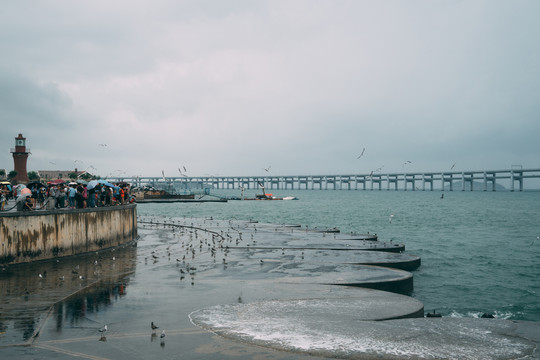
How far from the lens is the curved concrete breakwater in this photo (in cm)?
1068

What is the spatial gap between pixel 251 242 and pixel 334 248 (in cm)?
595

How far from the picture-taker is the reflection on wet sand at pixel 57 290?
40.2ft

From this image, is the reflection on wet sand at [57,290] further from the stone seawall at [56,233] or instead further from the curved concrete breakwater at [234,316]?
the stone seawall at [56,233]

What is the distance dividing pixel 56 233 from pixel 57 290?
794 centimetres

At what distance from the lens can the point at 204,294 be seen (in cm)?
1620

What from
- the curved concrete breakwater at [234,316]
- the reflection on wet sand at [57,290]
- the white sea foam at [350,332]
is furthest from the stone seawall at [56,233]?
the white sea foam at [350,332]

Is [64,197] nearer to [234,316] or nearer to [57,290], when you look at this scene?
[57,290]

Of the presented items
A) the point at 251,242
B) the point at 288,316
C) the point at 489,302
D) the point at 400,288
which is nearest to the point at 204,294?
the point at 288,316

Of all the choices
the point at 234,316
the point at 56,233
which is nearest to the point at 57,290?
the point at 234,316

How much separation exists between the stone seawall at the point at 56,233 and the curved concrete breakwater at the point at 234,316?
3.37 ft

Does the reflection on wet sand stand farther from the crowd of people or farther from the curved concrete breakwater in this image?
the crowd of people

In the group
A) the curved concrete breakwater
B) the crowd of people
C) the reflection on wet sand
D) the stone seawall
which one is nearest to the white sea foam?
the curved concrete breakwater

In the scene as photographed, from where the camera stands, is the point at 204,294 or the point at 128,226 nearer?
the point at 204,294

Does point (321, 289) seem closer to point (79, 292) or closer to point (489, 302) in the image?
point (79, 292)
